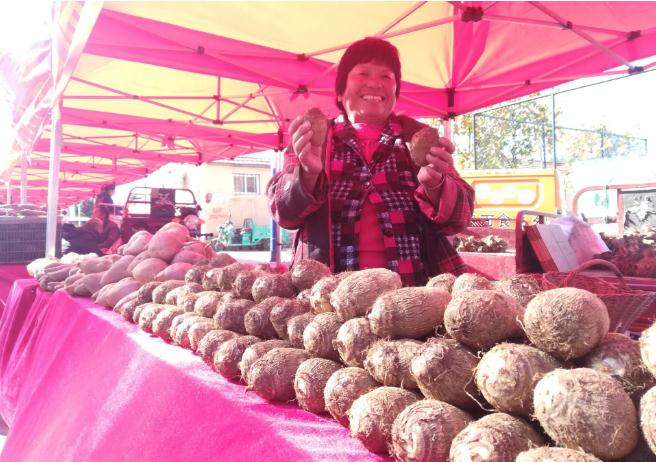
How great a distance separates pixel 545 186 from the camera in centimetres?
844

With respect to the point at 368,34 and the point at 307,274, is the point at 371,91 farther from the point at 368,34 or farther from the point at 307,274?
the point at 368,34

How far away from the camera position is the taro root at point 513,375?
0.92m

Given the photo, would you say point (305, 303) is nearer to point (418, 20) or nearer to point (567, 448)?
point (567, 448)

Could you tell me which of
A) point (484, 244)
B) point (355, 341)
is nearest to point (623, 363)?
point (355, 341)

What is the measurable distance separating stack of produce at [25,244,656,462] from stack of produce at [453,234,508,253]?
361 cm

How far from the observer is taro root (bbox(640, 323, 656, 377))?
82 cm

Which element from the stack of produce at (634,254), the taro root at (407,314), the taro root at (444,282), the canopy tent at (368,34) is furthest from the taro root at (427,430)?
the canopy tent at (368,34)

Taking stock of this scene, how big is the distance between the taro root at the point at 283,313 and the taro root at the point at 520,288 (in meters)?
0.65

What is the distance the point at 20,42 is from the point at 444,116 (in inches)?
175

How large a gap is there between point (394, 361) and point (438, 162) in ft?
3.28

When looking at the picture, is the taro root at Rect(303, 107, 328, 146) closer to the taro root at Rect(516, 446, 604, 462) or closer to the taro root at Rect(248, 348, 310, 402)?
the taro root at Rect(248, 348, 310, 402)

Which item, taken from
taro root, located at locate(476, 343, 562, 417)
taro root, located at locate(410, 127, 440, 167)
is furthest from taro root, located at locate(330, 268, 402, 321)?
taro root, located at locate(410, 127, 440, 167)

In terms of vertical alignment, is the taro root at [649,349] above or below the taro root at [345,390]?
above

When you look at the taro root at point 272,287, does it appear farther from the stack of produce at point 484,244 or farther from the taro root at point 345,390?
the stack of produce at point 484,244
